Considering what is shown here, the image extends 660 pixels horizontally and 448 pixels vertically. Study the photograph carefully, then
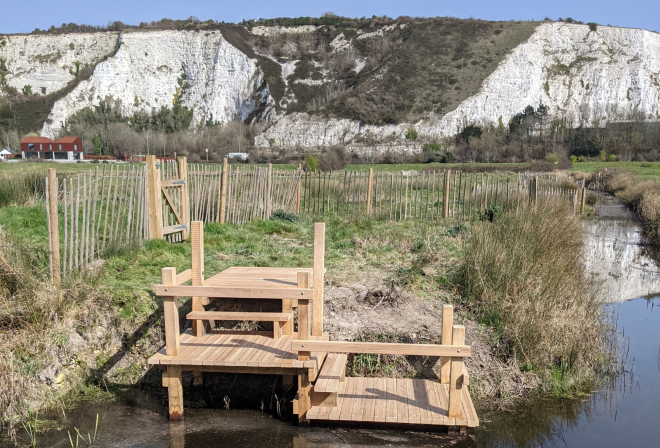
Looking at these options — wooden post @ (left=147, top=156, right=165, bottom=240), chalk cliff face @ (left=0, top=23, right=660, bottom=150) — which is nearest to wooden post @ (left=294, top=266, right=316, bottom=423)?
wooden post @ (left=147, top=156, right=165, bottom=240)

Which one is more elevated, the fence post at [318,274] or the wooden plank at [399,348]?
the fence post at [318,274]

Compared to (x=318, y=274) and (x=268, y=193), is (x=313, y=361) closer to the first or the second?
(x=318, y=274)

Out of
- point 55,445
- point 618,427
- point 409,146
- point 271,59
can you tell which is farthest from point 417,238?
point 271,59

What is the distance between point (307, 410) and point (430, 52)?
79.2 meters

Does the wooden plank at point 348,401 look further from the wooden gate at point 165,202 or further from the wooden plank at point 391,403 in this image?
the wooden gate at point 165,202

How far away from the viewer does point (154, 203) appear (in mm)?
10109

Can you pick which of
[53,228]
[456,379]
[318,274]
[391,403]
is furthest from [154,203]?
[456,379]

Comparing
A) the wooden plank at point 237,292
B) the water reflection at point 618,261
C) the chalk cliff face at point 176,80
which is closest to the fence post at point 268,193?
the water reflection at point 618,261

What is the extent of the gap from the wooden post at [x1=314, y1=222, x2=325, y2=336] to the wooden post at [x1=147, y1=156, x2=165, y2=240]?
513 cm

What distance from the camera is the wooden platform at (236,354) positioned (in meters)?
5.42

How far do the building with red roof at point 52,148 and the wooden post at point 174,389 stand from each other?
67.8 meters

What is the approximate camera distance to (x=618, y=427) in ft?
18.7

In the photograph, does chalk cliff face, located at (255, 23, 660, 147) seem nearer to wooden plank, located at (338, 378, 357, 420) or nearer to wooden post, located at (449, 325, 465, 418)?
wooden plank, located at (338, 378, 357, 420)

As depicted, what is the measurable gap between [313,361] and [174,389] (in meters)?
1.44
